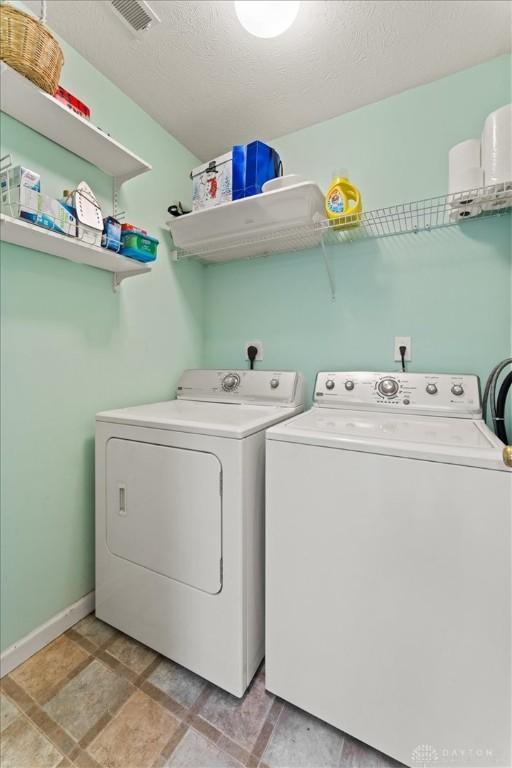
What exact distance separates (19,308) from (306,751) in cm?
177

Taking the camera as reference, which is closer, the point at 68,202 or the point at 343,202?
the point at 68,202

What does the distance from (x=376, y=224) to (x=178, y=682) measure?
2.16m

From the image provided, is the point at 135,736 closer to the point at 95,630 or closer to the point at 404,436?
the point at 95,630

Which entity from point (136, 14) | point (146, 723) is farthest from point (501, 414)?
point (136, 14)

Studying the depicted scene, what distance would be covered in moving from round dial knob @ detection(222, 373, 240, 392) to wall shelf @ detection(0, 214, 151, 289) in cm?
71

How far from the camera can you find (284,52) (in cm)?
142

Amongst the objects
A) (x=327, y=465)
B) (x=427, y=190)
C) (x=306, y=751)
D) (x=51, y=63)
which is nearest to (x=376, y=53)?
(x=427, y=190)

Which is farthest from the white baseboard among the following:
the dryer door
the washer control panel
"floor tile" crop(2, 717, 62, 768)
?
the washer control panel

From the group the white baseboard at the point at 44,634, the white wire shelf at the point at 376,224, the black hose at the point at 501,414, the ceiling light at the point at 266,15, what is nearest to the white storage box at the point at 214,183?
the white wire shelf at the point at 376,224

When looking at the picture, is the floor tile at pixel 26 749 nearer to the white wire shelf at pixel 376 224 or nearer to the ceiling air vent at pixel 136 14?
the white wire shelf at pixel 376 224

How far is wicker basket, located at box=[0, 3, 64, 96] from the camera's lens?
37.6 inches

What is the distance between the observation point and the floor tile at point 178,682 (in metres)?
1.13

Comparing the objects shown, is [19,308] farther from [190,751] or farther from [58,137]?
[190,751]

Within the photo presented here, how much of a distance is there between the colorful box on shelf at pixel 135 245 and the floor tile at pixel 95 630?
1.65m
